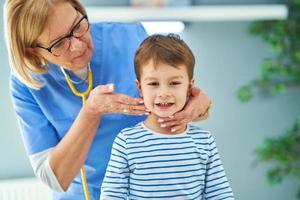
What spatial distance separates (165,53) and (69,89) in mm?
379

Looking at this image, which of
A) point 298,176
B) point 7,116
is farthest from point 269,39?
point 7,116

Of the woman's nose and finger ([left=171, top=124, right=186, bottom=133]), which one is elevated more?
the woman's nose

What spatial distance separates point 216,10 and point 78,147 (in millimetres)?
1284

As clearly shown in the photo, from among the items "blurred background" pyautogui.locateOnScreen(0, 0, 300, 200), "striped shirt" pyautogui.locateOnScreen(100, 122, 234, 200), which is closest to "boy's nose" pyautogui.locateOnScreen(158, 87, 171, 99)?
"striped shirt" pyautogui.locateOnScreen(100, 122, 234, 200)

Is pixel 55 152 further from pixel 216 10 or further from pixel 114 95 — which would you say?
pixel 216 10

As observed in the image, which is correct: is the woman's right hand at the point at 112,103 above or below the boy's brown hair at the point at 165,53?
below

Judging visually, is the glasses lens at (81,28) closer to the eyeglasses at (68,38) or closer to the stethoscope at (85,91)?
the eyeglasses at (68,38)

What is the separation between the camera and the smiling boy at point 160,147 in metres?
1.01

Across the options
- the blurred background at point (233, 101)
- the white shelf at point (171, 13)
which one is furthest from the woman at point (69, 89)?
the blurred background at point (233, 101)

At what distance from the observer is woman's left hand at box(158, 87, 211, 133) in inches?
41.1

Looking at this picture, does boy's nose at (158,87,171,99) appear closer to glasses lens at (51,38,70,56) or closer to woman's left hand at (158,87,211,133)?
woman's left hand at (158,87,211,133)

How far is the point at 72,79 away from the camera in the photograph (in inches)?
49.0

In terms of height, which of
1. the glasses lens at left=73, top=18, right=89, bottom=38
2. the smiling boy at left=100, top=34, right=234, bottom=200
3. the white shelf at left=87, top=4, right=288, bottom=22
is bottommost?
the smiling boy at left=100, top=34, right=234, bottom=200

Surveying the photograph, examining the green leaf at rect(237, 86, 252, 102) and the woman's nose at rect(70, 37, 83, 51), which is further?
the green leaf at rect(237, 86, 252, 102)
